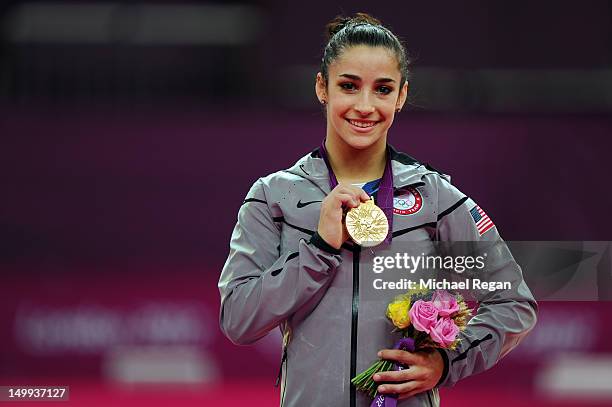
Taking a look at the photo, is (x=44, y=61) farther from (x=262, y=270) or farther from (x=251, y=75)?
(x=262, y=270)

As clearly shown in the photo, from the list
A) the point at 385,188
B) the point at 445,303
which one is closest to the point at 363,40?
the point at 385,188

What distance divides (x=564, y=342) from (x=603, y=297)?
170 centimetres

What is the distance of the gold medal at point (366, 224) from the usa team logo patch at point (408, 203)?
0.07m

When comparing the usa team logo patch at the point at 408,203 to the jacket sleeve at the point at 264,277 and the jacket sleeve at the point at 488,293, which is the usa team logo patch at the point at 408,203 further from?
the jacket sleeve at the point at 264,277

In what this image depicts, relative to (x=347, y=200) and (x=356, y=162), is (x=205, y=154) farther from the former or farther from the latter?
(x=347, y=200)

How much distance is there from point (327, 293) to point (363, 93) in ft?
1.20

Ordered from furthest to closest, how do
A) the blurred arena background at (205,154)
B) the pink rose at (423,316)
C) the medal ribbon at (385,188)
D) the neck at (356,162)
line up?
the blurred arena background at (205,154) < the neck at (356,162) < the medal ribbon at (385,188) < the pink rose at (423,316)

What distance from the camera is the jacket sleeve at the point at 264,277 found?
1.66 metres

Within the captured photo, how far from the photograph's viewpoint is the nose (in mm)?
1772

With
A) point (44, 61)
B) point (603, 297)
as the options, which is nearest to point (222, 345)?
point (44, 61)

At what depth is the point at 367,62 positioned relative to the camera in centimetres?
179

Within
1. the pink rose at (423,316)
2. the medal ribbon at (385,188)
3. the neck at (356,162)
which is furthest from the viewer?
the neck at (356,162)

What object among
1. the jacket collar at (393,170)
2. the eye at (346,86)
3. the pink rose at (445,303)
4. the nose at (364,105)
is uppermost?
the eye at (346,86)

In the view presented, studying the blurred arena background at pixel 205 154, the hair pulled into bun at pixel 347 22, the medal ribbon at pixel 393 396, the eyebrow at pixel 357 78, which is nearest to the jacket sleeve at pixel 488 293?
the medal ribbon at pixel 393 396
